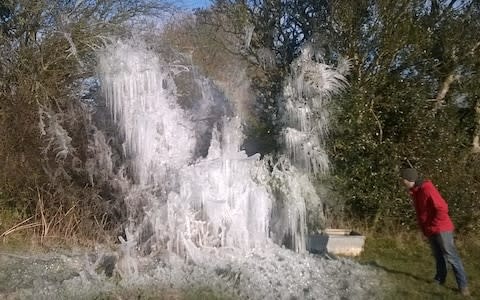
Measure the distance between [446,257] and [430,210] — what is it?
1.92 ft

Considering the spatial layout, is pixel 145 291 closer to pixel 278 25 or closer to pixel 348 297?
pixel 348 297

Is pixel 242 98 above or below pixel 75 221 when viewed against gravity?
above

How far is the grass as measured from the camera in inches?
280

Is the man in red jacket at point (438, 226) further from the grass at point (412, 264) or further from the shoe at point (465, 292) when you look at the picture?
the grass at point (412, 264)

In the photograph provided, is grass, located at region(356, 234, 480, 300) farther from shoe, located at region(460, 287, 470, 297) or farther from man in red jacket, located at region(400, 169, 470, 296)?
man in red jacket, located at region(400, 169, 470, 296)

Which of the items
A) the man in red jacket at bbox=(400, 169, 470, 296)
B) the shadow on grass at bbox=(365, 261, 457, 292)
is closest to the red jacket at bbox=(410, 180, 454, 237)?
the man in red jacket at bbox=(400, 169, 470, 296)

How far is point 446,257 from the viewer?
724 centimetres

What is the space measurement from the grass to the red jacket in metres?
0.70

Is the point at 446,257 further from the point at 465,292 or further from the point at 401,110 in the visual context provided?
the point at 401,110

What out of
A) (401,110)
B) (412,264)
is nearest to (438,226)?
(412,264)

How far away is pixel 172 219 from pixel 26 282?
192 centimetres

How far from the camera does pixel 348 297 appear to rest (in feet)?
21.7

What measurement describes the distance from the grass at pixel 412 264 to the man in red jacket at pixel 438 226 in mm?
194

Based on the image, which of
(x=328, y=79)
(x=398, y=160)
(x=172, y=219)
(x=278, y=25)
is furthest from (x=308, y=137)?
(x=278, y=25)
